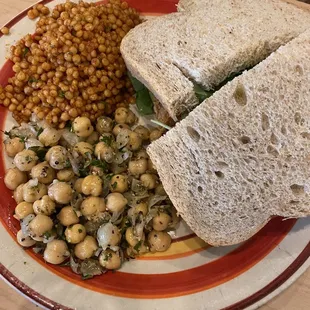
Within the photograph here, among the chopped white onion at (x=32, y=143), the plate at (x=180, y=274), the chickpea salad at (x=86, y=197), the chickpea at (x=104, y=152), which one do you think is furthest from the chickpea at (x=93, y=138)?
the plate at (x=180, y=274)

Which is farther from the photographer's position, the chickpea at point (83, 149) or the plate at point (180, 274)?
the chickpea at point (83, 149)

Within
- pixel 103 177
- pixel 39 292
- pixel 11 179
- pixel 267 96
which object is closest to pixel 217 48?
pixel 267 96

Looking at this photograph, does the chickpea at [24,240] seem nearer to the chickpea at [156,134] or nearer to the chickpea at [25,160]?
the chickpea at [25,160]

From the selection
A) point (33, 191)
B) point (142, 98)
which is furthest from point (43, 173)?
point (142, 98)

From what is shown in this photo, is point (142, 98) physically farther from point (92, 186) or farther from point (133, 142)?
point (92, 186)

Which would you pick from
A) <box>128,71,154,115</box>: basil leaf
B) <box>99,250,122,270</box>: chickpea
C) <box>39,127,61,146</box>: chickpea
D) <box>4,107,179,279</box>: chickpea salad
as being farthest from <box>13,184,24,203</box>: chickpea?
<box>128,71,154,115</box>: basil leaf

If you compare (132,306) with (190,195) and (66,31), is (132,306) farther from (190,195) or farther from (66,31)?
(66,31)

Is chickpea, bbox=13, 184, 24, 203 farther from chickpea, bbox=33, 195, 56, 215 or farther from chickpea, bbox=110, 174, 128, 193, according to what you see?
chickpea, bbox=110, 174, 128, 193
